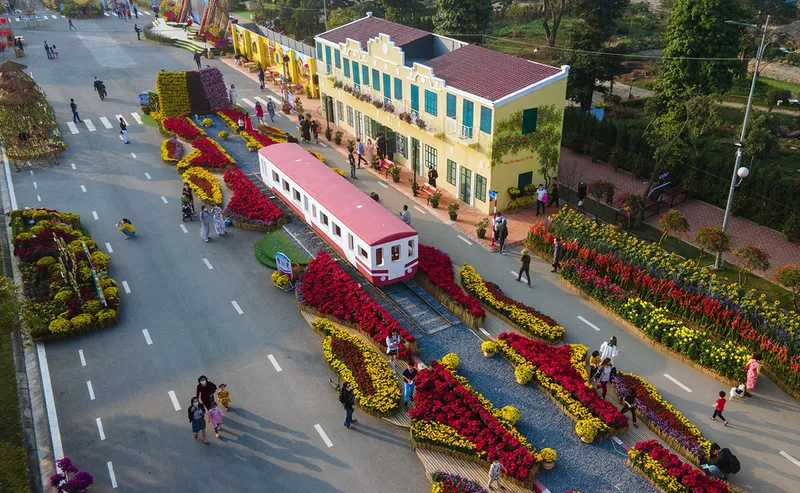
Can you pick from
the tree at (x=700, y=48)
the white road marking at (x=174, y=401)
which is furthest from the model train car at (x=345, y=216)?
the tree at (x=700, y=48)

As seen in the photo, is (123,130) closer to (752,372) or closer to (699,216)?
(699,216)

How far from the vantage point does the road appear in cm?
1909

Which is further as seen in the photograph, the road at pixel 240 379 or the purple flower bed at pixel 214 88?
the purple flower bed at pixel 214 88

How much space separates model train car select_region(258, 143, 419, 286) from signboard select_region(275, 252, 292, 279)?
8.04 feet

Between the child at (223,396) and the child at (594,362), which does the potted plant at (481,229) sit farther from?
the child at (223,396)

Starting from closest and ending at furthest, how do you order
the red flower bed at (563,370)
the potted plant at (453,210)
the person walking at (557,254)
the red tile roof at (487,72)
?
the red flower bed at (563,370) → the person walking at (557,254) → the red tile roof at (487,72) → the potted plant at (453,210)

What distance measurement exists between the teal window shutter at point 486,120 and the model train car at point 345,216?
7.06m

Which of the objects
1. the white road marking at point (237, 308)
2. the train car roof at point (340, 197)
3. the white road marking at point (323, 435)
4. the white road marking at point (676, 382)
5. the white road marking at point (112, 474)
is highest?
the train car roof at point (340, 197)

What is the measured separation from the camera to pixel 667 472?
1772 centimetres

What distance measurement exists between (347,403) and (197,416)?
459 cm

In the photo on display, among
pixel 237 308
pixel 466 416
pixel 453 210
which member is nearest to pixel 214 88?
pixel 453 210

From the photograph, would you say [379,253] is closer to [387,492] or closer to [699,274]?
[387,492]

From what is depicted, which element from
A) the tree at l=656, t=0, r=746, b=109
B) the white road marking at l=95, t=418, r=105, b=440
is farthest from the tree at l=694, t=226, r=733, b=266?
the white road marking at l=95, t=418, r=105, b=440

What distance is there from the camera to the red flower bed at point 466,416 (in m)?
18.2
